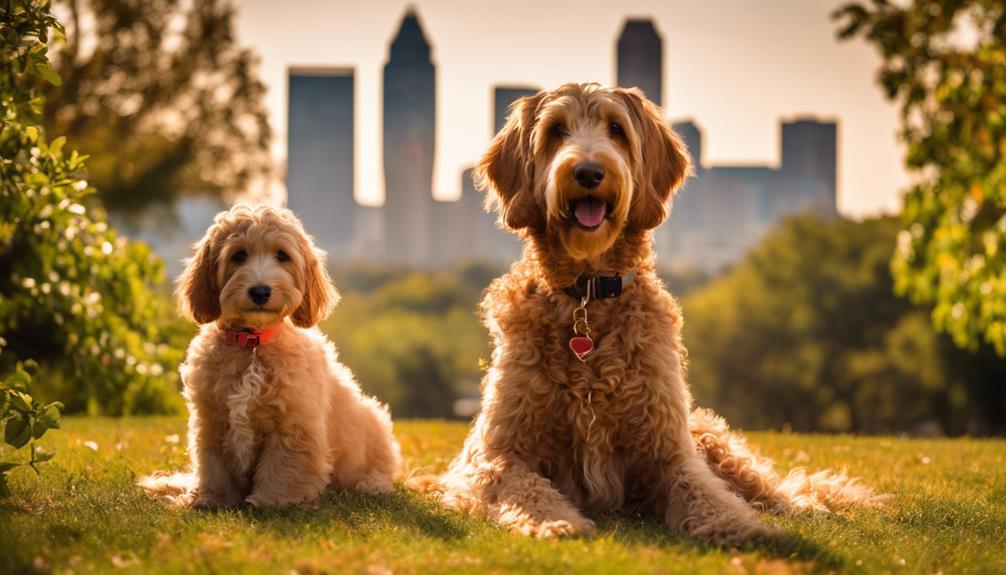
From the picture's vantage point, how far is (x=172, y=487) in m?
5.70

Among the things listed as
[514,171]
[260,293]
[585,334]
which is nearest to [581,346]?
[585,334]

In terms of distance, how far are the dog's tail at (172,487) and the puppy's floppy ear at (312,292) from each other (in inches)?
39.2

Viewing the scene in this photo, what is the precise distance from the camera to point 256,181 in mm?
30312

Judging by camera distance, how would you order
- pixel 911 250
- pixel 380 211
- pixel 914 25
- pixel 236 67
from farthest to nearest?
pixel 380 211, pixel 236 67, pixel 911 250, pixel 914 25

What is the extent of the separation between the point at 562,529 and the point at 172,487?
228 centimetres

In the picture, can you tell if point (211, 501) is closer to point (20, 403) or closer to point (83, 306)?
point (20, 403)

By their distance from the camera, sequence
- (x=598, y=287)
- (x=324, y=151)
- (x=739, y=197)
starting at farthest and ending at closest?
(x=739, y=197) < (x=324, y=151) < (x=598, y=287)

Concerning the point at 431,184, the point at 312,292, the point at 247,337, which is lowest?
the point at 247,337

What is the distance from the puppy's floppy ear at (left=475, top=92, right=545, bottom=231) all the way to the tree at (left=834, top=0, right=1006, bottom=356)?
10.9ft

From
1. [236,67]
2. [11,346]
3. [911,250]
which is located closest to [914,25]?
[911,250]

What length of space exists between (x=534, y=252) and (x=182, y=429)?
16.6ft

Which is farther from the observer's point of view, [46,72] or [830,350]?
[830,350]

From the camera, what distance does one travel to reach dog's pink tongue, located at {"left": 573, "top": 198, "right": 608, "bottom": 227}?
4.95 metres

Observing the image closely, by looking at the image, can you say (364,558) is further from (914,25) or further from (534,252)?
(914,25)
